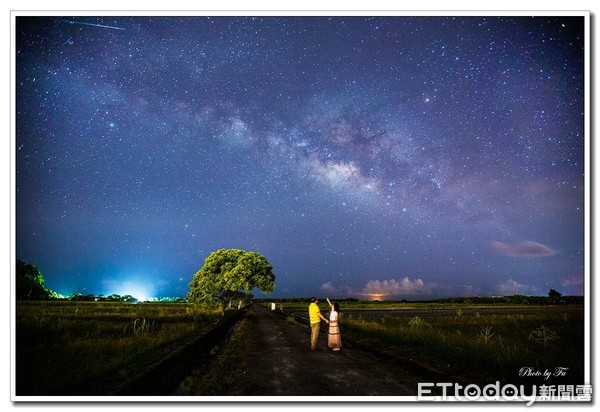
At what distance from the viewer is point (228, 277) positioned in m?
32.3

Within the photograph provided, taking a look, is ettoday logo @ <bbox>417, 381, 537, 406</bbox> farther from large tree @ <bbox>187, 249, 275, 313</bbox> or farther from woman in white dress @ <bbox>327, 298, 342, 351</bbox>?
large tree @ <bbox>187, 249, 275, 313</bbox>

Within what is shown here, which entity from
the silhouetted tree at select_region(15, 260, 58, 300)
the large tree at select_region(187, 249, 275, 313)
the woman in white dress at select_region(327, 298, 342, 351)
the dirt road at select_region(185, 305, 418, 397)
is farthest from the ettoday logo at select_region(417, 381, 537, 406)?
the large tree at select_region(187, 249, 275, 313)

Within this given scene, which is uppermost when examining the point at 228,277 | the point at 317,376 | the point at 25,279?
the point at 25,279

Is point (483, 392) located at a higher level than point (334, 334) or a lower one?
higher

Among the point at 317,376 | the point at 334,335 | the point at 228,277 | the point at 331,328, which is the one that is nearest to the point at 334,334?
the point at 334,335

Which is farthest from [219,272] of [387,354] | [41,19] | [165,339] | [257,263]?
[41,19]

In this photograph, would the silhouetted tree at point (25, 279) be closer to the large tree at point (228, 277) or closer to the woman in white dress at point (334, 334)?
the woman in white dress at point (334, 334)

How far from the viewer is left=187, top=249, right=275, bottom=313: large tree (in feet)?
105

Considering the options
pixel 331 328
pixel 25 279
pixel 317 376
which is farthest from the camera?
pixel 25 279

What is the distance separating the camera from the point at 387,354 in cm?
1069

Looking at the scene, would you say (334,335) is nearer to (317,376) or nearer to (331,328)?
(331,328)

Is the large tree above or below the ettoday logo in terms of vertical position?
below

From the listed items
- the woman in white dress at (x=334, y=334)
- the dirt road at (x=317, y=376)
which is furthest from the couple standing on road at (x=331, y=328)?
the dirt road at (x=317, y=376)

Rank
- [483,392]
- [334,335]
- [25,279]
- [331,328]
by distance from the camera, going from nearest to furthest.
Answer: [483,392], [334,335], [331,328], [25,279]
